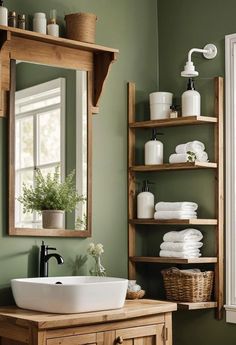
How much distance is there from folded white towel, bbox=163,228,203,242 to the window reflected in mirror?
1.61 feet

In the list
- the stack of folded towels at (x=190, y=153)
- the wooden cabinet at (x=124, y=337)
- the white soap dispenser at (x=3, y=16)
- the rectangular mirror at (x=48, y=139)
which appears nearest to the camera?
the wooden cabinet at (x=124, y=337)

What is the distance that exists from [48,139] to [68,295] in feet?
3.12

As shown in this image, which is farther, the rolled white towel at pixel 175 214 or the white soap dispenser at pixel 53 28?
the rolled white towel at pixel 175 214

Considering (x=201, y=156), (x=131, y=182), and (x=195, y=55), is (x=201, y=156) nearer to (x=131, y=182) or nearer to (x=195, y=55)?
(x=131, y=182)

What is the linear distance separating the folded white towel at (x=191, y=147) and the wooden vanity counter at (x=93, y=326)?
2.93ft

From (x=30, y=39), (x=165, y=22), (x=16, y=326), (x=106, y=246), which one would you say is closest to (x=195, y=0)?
(x=165, y=22)

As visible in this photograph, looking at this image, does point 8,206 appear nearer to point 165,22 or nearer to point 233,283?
point 233,283

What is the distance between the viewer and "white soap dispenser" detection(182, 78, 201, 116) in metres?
4.04

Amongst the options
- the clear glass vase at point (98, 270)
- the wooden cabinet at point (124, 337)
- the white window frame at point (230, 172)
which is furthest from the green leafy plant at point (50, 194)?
the white window frame at point (230, 172)

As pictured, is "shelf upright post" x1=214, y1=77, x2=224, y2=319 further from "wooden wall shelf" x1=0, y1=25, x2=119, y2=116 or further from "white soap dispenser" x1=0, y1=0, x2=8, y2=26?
"white soap dispenser" x1=0, y1=0, x2=8, y2=26

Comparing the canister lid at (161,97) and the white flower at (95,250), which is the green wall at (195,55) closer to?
the canister lid at (161,97)

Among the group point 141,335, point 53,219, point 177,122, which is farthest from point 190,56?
point 141,335

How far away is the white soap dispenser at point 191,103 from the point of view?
404 centimetres

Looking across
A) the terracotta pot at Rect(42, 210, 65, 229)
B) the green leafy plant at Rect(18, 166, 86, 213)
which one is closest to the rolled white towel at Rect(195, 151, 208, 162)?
the green leafy plant at Rect(18, 166, 86, 213)
